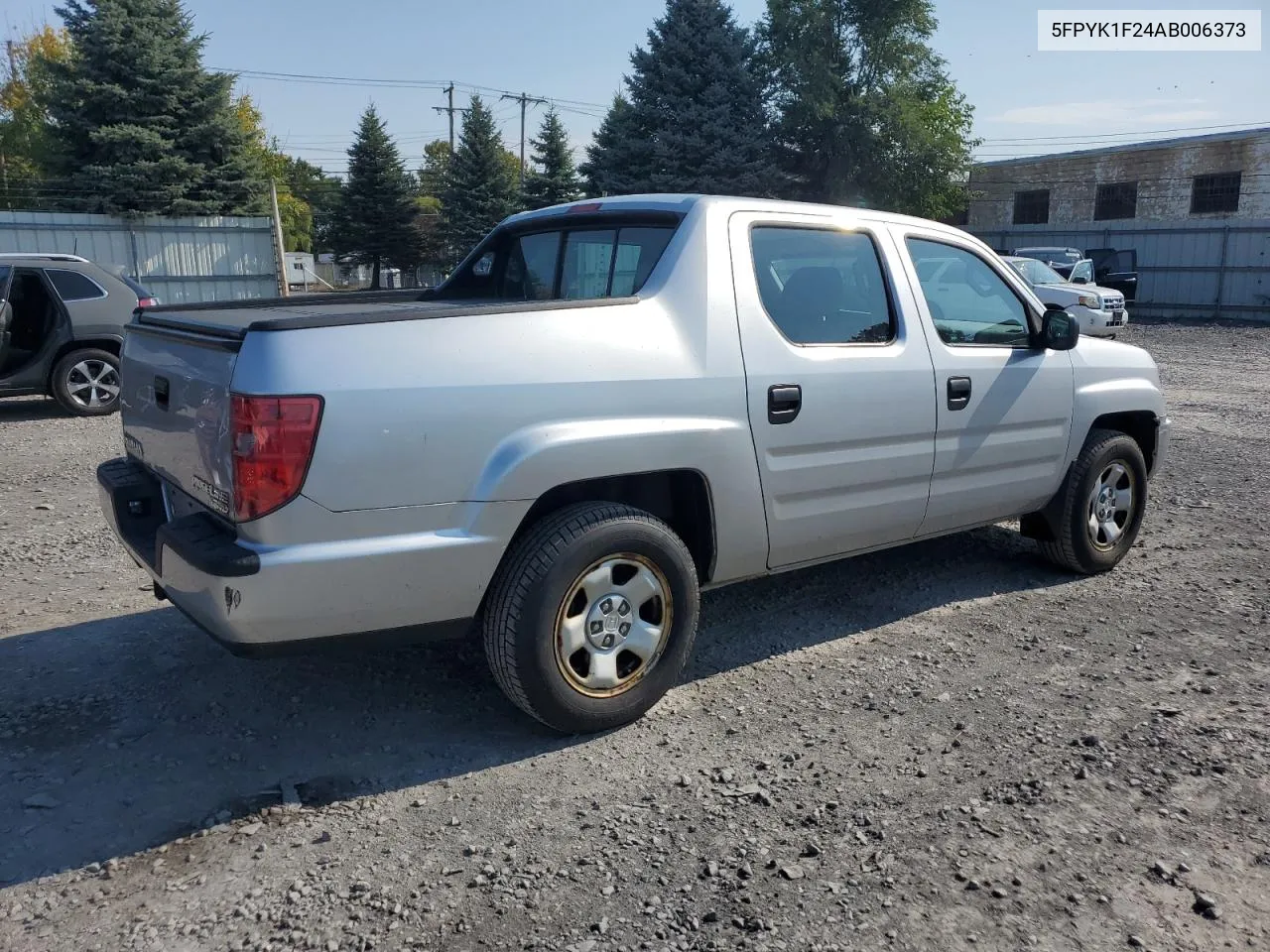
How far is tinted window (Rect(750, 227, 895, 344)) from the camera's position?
3.99m

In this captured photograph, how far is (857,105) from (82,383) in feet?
99.7

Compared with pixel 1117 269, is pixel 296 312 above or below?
below

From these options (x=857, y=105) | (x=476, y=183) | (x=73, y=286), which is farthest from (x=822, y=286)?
(x=476, y=183)

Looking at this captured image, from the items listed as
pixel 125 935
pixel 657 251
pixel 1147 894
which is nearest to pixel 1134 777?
pixel 1147 894

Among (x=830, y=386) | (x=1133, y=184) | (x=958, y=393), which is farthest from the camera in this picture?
(x=1133, y=184)

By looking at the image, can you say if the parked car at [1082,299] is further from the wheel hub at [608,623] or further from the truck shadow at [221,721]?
the wheel hub at [608,623]

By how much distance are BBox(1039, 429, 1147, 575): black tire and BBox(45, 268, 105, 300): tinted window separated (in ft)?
30.7

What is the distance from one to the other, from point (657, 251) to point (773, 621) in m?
1.89

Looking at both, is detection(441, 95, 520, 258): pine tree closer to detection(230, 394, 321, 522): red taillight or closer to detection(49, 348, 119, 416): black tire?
detection(49, 348, 119, 416): black tire

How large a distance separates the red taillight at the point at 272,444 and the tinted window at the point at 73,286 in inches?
341

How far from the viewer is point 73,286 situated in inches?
404

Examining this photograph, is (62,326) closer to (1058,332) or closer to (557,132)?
(1058,332)

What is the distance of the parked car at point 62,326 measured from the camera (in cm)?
995

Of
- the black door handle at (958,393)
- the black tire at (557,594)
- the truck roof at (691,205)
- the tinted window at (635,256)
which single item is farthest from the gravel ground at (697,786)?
the truck roof at (691,205)
